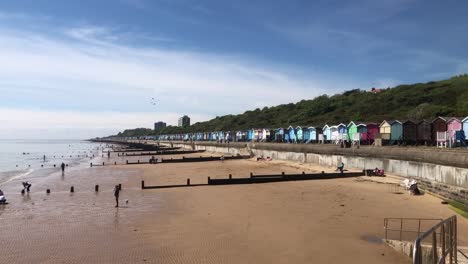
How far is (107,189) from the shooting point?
3544 centimetres

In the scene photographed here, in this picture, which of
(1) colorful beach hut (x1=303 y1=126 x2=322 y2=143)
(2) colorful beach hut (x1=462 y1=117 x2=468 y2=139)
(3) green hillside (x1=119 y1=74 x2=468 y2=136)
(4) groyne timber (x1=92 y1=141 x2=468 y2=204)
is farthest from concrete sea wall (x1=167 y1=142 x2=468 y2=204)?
(3) green hillside (x1=119 y1=74 x2=468 y2=136)

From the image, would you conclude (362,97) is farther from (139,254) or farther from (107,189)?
(139,254)

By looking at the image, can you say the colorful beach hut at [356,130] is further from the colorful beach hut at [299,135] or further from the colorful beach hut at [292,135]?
the colorful beach hut at [292,135]

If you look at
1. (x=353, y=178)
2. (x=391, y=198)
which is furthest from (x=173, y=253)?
(x=353, y=178)

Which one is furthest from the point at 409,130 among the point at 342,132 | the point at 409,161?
the point at 409,161

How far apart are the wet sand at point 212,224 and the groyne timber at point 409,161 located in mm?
1434

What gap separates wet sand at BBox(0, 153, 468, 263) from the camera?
15.6 metres

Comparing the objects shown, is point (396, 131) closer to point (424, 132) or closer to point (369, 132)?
point (424, 132)

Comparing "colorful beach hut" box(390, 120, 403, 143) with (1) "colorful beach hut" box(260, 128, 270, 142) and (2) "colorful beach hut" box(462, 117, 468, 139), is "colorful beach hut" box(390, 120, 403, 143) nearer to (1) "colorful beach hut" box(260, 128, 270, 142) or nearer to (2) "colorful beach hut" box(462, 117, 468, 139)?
(2) "colorful beach hut" box(462, 117, 468, 139)

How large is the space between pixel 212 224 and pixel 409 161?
1945 cm

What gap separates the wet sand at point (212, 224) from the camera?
1564 centimetres

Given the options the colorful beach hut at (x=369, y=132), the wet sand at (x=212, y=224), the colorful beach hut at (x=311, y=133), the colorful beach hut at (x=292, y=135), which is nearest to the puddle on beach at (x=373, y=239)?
the wet sand at (x=212, y=224)

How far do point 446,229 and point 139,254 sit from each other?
10791 millimetres

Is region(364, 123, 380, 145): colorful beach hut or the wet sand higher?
region(364, 123, 380, 145): colorful beach hut
